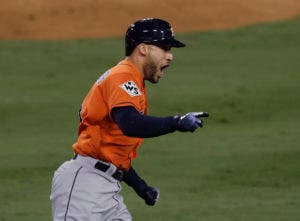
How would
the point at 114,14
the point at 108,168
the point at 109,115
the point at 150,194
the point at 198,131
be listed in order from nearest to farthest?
the point at 109,115 → the point at 108,168 → the point at 150,194 → the point at 198,131 → the point at 114,14

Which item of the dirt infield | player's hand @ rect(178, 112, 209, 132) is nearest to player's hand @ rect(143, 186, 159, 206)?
player's hand @ rect(178, 112, 209, 132)

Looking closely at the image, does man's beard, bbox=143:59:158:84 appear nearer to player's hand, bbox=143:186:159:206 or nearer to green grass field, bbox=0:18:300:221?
player's hand, bbox=143:186:159:206

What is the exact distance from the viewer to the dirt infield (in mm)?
22344

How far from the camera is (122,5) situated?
77.9ft

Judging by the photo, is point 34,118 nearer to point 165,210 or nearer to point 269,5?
point 165,210

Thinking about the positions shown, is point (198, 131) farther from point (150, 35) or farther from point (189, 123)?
point (189, 123)

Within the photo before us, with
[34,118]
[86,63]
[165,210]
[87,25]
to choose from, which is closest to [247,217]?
[165,210]

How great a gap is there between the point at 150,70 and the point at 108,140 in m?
0.48

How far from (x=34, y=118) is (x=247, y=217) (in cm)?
585

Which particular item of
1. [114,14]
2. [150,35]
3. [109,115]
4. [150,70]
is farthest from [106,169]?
[114,14]

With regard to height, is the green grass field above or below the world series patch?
below

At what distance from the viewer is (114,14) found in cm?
2331

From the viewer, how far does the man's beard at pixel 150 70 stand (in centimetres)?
650

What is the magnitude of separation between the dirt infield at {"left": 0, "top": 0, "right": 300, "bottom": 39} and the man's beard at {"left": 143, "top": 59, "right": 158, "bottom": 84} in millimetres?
15424
